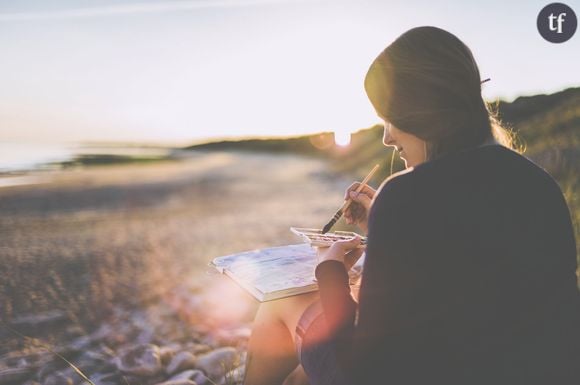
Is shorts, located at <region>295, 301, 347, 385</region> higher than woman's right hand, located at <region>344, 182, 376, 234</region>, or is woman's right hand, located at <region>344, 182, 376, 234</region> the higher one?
woman's right hand, located at <region>344, 182, 376, 234</region>

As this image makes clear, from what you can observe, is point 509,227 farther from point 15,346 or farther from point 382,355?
point 15,346

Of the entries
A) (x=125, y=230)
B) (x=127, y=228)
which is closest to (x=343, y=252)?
(x=125, y=230)

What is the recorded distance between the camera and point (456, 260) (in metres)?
1.06

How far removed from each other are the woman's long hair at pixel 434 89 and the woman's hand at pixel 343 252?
41 centimetres

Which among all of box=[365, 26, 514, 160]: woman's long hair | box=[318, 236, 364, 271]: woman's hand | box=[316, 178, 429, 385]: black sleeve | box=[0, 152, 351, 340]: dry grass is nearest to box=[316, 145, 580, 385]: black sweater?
box=[316, 178, 429, 385]: black sleeve

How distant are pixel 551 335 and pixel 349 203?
0.96 m

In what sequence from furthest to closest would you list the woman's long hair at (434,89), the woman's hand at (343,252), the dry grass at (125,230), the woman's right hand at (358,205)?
the dry grass at (125,230), the woman's right hand at (358,205), the woman's hand at (343,252), the woman's long hair at (434,89)

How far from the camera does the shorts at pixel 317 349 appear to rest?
1.34 meters

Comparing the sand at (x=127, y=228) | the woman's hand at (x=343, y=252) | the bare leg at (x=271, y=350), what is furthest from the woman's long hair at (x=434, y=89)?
the sand at (x=127, y=228)

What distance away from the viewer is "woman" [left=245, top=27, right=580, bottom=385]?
3.48 feet

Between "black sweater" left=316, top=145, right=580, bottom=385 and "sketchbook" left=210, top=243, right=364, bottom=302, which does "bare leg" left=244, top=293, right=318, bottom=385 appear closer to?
"sketchbook" left=210, top=243, right=364, bottom=302

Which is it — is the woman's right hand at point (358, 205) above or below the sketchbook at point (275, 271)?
above

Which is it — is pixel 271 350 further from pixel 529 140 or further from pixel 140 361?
pixel 529 140

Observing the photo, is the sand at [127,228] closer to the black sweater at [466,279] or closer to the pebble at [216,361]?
the pebble at [216,361]
